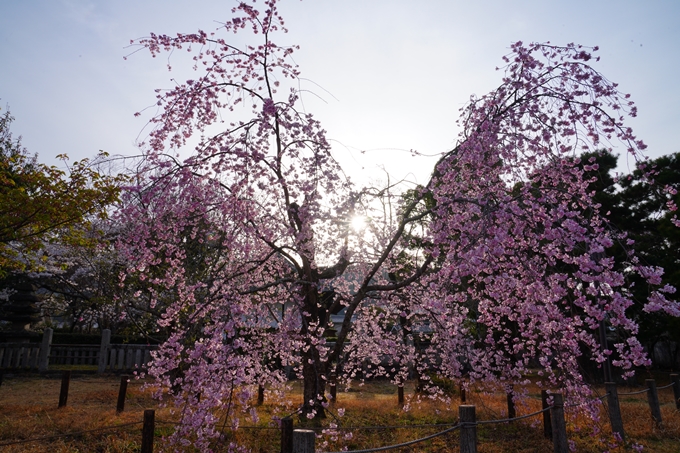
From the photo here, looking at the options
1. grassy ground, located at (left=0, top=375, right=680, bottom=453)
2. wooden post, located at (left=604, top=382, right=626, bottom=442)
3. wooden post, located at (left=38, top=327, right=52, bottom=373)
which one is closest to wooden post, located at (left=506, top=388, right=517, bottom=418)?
grassy ground, located at (left=0, top=375, right=680, bottom=453)

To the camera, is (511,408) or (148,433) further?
(511,408)

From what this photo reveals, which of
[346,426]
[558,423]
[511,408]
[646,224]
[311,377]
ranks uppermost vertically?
[646,224]

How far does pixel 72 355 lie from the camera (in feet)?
58.0

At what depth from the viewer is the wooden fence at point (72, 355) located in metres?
16.0

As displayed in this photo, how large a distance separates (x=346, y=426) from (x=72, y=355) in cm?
1421

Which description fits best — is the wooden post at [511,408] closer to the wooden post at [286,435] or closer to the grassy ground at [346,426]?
the grassy ground at [346,426]

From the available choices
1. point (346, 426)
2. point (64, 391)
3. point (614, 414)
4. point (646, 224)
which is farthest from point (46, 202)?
point (646, 224)

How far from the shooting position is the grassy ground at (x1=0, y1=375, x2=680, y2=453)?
7391mm

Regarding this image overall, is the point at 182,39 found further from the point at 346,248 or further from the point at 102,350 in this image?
the point at 102,350

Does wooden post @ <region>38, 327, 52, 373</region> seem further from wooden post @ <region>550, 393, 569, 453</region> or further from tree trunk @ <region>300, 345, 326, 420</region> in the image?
wooden post @ <region>550, 393, 569, 453</region>

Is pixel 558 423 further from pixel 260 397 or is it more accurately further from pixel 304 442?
pixel 260 397

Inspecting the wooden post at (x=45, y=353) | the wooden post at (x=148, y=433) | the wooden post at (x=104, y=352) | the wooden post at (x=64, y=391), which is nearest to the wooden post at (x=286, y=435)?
the wooden post at (x=148, y=433)

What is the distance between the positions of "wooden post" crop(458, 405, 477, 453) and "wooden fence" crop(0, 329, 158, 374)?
14.6m

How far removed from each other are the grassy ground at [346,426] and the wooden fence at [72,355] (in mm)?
3775
